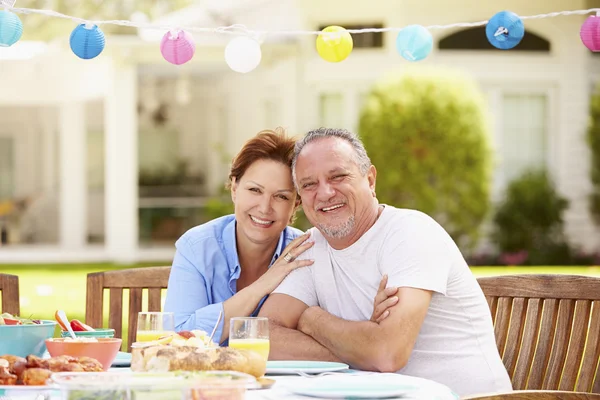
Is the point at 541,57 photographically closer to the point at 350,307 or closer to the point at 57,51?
the point at 57,51

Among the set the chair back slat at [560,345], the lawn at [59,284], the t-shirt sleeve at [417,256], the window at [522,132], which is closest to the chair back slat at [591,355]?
the chair back slat at [560,345]

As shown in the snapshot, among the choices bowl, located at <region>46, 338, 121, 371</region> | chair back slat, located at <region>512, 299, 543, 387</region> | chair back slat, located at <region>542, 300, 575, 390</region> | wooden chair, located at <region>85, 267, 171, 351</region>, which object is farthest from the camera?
wooden chair, located at <region>85, 267, 171, 351</region>

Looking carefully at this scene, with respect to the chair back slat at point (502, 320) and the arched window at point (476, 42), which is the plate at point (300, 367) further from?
the arched window at point (476, 42)

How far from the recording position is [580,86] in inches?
663

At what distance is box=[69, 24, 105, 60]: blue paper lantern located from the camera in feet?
12.9

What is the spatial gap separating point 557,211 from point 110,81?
806 centimetres

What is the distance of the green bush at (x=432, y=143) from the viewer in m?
15.3

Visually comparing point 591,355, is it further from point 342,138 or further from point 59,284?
point 59,284

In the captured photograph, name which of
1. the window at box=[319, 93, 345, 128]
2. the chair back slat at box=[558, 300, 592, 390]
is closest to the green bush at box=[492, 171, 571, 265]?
the window at box=[319, 93, 345, 128]

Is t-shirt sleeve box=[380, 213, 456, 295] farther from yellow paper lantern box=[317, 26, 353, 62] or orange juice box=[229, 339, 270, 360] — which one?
yellow paper lantern box=[317, 26, 353, 62]

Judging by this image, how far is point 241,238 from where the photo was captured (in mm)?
4184

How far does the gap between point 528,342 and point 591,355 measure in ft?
1.03

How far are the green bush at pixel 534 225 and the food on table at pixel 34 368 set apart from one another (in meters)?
14.2

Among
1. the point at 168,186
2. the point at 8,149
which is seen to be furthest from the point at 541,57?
the point at 8,149
